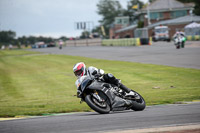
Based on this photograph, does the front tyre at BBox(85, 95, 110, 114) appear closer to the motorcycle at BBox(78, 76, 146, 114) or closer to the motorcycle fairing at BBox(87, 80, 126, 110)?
the motorcycle at BBox(78, 76, 146, 114)

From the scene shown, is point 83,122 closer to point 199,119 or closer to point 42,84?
point 199,119

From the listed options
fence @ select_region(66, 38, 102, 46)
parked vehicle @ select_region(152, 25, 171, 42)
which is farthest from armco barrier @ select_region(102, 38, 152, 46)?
fence @ select_region(66, 38, 102, 46)

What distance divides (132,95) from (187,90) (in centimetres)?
481

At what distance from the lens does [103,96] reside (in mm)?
8562

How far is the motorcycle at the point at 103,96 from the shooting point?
27.5 feet

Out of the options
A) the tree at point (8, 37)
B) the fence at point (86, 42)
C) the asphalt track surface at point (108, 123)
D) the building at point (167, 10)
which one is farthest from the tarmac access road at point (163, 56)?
the tree at point (8, 37)

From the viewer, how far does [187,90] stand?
525 inches

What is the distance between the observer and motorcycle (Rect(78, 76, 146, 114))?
27.5 feet

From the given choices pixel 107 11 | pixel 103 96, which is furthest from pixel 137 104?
pixel 107 11

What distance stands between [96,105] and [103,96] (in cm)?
33

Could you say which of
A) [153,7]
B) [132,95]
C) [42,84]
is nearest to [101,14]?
[153,7]

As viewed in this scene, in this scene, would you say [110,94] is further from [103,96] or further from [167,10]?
[167,10]

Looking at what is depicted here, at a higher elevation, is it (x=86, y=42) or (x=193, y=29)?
(x=193, y=29)

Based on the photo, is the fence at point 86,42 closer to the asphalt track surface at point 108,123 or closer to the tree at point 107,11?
the tree at point 107,11
